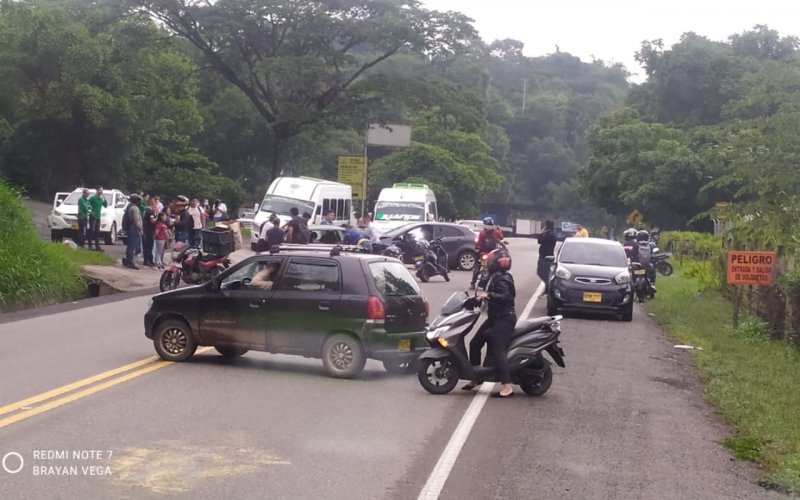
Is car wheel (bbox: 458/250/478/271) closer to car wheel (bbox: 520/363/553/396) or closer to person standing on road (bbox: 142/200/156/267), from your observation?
person standing on road (bbox: 142/200/156/267)

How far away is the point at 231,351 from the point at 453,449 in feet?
17.0

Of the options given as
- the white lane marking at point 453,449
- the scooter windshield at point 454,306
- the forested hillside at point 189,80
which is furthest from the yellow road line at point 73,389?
the forested hillside at point 189,80

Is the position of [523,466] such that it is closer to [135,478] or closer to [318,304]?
[135,478]

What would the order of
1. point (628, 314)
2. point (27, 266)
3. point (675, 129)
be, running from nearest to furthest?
1. point (27, 266)
2. point (628, 314)
3. point (675, 129)

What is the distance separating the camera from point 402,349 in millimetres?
12312

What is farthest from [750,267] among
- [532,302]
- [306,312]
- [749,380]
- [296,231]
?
[296,231]

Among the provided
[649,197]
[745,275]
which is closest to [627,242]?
[745,275]

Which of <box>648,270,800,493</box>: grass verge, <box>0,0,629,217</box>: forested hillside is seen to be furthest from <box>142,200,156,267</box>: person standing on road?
<box>0,0,629,217</box>: forested hillside

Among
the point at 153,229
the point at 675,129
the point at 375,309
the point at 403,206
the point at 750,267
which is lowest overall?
the point at 375,309

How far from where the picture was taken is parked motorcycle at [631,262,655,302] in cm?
2534

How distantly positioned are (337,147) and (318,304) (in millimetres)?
64640

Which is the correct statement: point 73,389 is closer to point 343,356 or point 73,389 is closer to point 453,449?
point 343,356

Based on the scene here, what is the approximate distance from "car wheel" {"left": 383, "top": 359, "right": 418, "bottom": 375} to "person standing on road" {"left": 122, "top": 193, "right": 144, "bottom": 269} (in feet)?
45.9

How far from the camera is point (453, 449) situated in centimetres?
888
